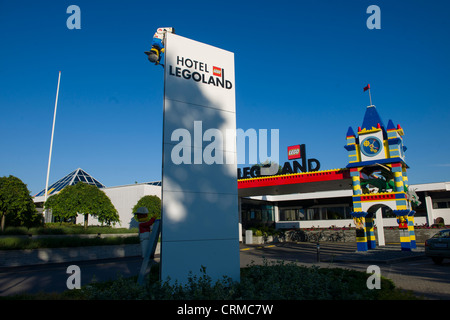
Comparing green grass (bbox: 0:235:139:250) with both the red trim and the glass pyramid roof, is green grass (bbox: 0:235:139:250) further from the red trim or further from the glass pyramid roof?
the glass pyramid roof

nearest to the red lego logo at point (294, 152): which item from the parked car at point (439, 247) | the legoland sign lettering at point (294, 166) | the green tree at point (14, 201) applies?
the legoland sign lettering at point (294, 166)

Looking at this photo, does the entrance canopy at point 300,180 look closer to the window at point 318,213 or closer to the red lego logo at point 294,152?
the red lego logo at point 294,152

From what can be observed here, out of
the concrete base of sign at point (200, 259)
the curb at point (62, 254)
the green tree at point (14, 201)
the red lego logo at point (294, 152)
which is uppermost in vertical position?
the red lego logo at point (294, 152)

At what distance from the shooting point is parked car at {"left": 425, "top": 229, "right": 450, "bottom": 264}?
13.9 meters

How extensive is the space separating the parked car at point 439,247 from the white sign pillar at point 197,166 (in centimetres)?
1108

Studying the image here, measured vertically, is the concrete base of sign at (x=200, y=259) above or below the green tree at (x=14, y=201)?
below

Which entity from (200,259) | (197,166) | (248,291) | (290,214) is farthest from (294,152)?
(248,291)

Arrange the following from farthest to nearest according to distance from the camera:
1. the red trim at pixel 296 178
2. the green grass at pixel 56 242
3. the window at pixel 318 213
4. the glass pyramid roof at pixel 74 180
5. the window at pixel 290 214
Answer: the glass pyramid roof at pixel 74 180 < the window at pixel 290 214 < the window at pixel 318 213 < the red trim at pixel 296 178 < the green grass at pixel 56 242

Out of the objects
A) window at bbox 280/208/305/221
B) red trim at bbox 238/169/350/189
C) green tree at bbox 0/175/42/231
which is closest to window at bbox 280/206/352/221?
window at bbox 280/208/305/221

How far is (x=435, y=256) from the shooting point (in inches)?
560

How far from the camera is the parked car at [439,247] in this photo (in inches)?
547

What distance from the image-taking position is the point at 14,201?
1995cm

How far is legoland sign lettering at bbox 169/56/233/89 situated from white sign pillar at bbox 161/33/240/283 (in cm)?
3
